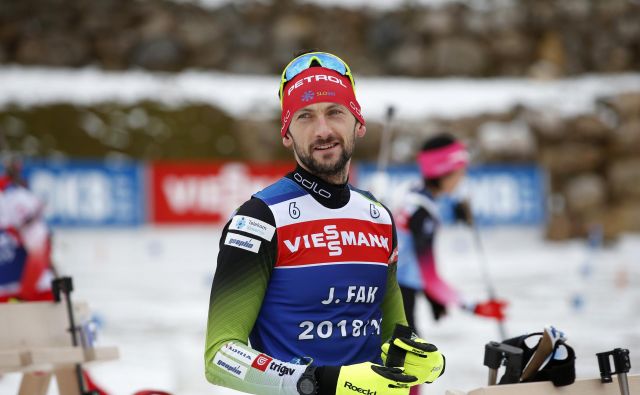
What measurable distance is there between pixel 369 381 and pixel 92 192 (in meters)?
16.3

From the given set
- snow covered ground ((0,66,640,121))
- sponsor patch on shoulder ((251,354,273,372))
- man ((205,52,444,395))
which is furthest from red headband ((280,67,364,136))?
snow covered ground ((0,66,640,121))

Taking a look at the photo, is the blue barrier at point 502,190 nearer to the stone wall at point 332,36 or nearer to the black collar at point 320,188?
the stone wall at point 332,36

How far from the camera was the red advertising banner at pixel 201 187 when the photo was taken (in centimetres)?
1819

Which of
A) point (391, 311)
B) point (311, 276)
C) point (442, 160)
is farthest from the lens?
point (442, 160)

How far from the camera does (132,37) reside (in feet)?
79.5

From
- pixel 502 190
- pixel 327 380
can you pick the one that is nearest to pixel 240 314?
pixel 327 380

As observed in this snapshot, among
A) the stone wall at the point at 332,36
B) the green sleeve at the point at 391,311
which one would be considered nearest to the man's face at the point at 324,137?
the green sleeve at the point at 391,311

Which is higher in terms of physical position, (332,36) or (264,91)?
(332,36)

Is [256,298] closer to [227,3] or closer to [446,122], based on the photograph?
[446,122]

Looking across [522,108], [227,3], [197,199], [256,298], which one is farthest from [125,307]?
[227,3]

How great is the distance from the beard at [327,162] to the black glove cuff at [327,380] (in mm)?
683

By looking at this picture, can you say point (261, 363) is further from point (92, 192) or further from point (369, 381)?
point (92, 192)

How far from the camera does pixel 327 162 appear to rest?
2855 millimetres

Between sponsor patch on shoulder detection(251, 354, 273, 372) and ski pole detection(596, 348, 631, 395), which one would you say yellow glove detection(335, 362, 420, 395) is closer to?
sponsor patch on shoulder detection(251, 354, 273, 372)
